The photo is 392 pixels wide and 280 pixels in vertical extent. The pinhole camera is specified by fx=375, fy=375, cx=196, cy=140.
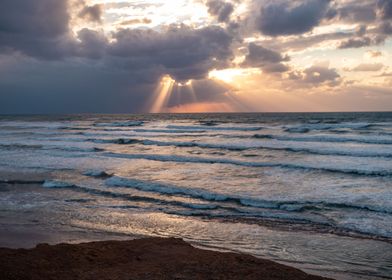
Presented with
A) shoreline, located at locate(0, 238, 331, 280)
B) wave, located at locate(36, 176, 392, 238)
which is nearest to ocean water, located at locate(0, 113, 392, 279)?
wave, located at locate(36, 176, 392, 238)

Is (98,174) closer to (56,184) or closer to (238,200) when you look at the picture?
(56,184)

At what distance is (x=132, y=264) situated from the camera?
18.7 feet

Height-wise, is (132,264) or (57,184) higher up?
(132,264)

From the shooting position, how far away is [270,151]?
2606 cm

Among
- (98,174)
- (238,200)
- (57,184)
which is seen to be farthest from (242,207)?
(98,174)

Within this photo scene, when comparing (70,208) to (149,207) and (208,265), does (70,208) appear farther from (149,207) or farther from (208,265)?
(208,265)

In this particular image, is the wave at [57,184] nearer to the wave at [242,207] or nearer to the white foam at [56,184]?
the white foam at [56,184]

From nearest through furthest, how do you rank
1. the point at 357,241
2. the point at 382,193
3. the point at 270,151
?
1. the point at 357,241
2. the point at 382,193
3. the point at 270,151

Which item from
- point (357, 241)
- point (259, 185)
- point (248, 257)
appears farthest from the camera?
point (259, 185)

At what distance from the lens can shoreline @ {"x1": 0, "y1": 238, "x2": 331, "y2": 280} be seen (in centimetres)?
523

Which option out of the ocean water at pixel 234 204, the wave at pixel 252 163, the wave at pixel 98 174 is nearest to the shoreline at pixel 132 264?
the ocean water at pixel 234 204

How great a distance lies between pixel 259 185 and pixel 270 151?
12.3 m

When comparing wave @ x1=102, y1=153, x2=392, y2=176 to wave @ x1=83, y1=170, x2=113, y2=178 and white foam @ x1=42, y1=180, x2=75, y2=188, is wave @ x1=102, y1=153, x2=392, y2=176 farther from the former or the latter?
white foam @ x1=42, y1=180, x2=75, y2=188

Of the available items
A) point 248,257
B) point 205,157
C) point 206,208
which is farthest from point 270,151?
point 248,257
